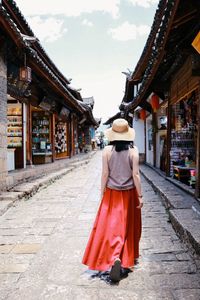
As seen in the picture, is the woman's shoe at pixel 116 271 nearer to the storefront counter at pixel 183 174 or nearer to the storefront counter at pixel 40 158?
the storefront counter at pixel 183 174

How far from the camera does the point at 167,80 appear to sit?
11.1m

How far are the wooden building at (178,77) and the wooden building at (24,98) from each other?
10.2 ft

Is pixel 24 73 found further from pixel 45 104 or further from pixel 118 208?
pixel 118 208

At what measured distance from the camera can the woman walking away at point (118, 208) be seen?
3803mm

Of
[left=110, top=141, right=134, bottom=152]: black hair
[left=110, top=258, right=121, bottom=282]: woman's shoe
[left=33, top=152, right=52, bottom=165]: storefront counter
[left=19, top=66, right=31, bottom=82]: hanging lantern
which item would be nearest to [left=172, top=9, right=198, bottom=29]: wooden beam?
[left=110, top=141, right=134, bottom=152]: black hair

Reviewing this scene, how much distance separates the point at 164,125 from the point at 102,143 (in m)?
50.4

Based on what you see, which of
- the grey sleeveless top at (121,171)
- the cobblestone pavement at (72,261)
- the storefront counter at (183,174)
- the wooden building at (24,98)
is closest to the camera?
the cobblestone pavement at (72,261)

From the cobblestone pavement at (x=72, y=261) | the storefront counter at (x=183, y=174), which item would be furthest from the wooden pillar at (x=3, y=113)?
the storefront counter at (x=183, y=174)

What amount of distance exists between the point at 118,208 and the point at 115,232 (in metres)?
0.28

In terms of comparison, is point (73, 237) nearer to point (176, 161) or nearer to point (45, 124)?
point (176, 161)

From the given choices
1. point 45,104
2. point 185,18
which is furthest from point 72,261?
point 45,104

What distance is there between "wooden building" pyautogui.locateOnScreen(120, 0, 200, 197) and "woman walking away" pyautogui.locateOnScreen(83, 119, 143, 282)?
7.71 ft

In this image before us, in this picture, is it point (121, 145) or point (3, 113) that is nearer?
point (121, 145)

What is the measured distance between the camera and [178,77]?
9570 mm
